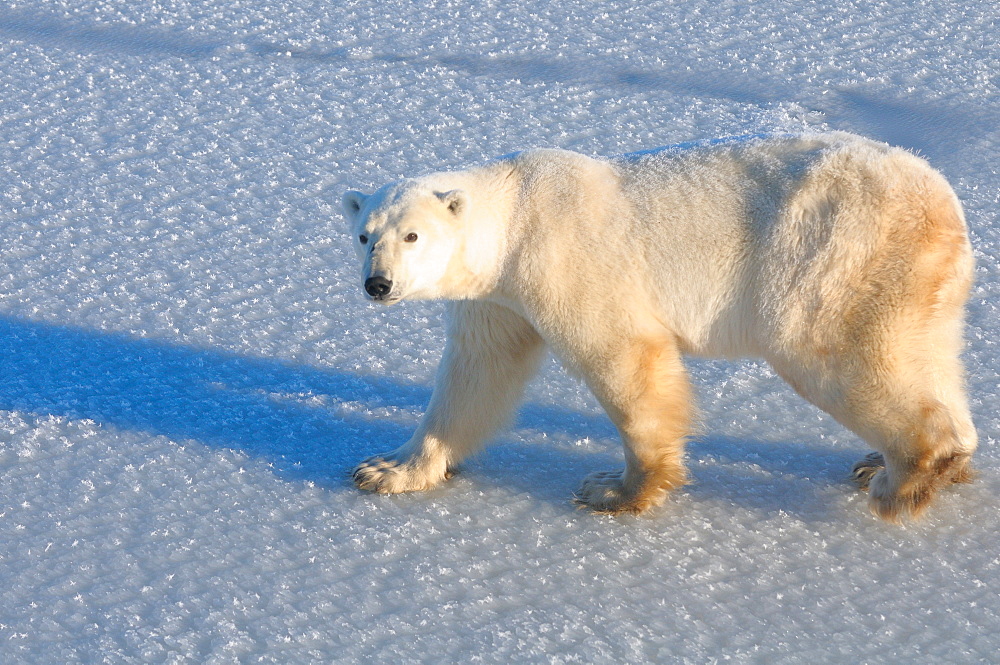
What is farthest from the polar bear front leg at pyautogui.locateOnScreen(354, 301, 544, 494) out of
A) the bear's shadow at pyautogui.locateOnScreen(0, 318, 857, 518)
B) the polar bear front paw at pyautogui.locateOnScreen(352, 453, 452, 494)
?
the bear's shadow at pyautogui.locateOnScreen(0, 318, 857, 518)

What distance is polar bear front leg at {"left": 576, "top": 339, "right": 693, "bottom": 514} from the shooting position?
2.77 metres

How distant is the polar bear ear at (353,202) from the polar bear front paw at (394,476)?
69 centimetres

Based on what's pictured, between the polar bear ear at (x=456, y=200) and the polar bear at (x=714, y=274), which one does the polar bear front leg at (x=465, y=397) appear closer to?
the polar bear at (x=714, y=274)

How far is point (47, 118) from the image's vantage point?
5.00 meters

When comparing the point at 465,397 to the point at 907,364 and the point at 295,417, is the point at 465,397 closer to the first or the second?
the point at 295,417

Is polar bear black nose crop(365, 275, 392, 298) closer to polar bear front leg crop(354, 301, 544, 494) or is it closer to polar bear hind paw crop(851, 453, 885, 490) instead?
polar bear front leg crop(354, 301, 544, 494)

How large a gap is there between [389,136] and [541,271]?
87.6 inches

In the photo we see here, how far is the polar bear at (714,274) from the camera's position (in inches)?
104

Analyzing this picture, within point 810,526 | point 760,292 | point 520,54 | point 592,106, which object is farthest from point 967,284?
point 520,54

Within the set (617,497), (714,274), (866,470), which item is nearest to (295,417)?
(617,497)

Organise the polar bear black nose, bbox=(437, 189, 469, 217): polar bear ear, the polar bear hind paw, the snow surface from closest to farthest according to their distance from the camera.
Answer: the snow surface, the polar bear black nose, bbox=(437, 189, 469, 217): polar bear ear, the polar bear hind paw

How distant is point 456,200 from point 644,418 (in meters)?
0.73

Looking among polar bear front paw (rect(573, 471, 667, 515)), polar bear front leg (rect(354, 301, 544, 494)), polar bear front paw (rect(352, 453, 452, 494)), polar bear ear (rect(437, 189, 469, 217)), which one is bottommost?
polar bear front paw (rect(573, 471, 667, 515))

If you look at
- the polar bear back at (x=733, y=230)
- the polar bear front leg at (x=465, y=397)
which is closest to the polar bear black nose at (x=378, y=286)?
the polar bear back at (x=733, y=230)
